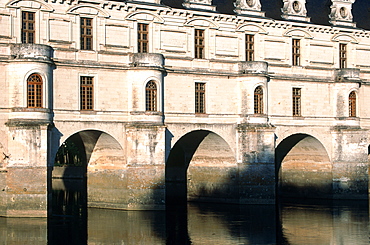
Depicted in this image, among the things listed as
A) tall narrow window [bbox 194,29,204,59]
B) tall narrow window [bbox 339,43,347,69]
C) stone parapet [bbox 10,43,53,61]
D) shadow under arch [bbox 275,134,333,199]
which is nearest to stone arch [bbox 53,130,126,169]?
stone parapet [bbox 10,43,53,61]

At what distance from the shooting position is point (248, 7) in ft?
160

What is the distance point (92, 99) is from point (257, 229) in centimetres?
1209

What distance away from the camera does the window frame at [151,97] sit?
43.1 m

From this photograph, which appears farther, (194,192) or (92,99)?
(194,192)

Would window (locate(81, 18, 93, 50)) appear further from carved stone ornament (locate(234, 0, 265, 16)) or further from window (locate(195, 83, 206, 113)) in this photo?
carved stone ornament (locate(234, 0, 265, 16))

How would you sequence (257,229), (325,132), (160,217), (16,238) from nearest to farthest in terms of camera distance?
(16,238) < (257,229) < (160,217) < (325,132)

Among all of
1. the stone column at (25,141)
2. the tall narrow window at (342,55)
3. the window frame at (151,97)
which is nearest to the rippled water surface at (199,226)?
the stone column at (25,141)

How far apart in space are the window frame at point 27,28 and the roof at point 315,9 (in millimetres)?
9177

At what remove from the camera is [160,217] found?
133 ft

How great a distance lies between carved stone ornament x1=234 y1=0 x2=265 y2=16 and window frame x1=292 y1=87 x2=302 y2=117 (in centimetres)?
573

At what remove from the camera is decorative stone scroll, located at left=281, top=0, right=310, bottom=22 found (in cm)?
5088

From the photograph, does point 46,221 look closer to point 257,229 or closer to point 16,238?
point 16,238

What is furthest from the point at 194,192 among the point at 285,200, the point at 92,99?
the point at 92,99

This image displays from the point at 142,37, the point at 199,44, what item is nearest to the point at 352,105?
the point at 199,44
